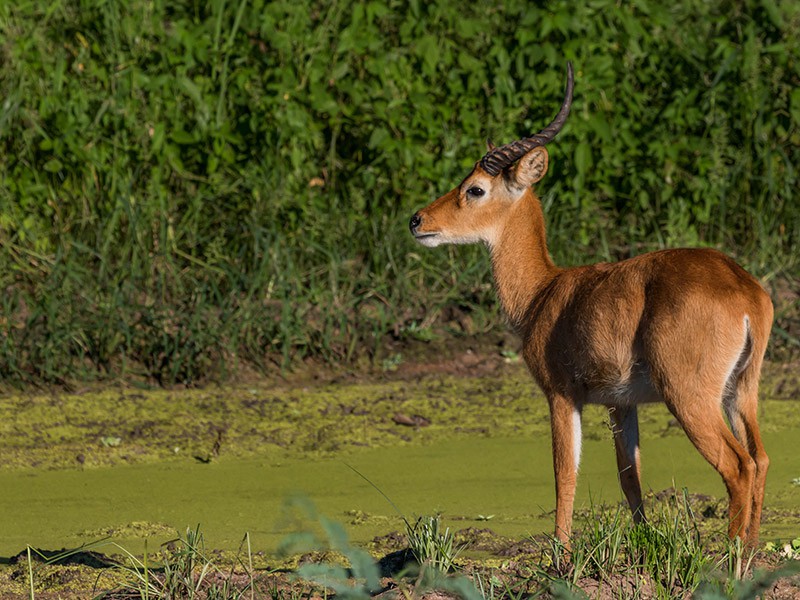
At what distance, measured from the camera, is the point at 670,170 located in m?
8.76

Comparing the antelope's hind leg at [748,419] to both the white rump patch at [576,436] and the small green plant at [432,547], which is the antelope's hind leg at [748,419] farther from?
the small green plant at [432,547]

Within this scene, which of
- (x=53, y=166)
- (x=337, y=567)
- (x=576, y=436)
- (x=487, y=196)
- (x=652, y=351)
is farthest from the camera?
(x=53, y=166)

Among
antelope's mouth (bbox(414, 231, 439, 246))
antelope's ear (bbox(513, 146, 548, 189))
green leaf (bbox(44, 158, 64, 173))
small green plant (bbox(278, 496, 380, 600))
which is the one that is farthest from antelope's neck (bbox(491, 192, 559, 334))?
green leaf (bbox(44, 158, 64, 173))

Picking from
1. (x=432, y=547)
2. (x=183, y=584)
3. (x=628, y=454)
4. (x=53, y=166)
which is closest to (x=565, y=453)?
(x=628, y=454)

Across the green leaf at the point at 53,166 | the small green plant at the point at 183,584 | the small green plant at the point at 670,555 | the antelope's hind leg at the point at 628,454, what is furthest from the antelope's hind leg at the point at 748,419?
the green leaf at the point at 53,166

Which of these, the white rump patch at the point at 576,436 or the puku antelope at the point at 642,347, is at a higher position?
the puku antelope at the point at 642,347

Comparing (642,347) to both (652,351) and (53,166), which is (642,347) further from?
(53,166)

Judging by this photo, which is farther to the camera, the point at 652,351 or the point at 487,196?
the point at 487,196

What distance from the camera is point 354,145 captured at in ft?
30.3

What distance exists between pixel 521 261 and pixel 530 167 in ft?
1.31

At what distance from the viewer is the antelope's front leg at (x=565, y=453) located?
16.4 ft

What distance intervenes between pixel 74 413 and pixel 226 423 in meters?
0.81

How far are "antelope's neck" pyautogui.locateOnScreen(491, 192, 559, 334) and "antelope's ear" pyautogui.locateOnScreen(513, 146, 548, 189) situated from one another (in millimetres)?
109

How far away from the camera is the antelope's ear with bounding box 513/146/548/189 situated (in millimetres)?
5746
